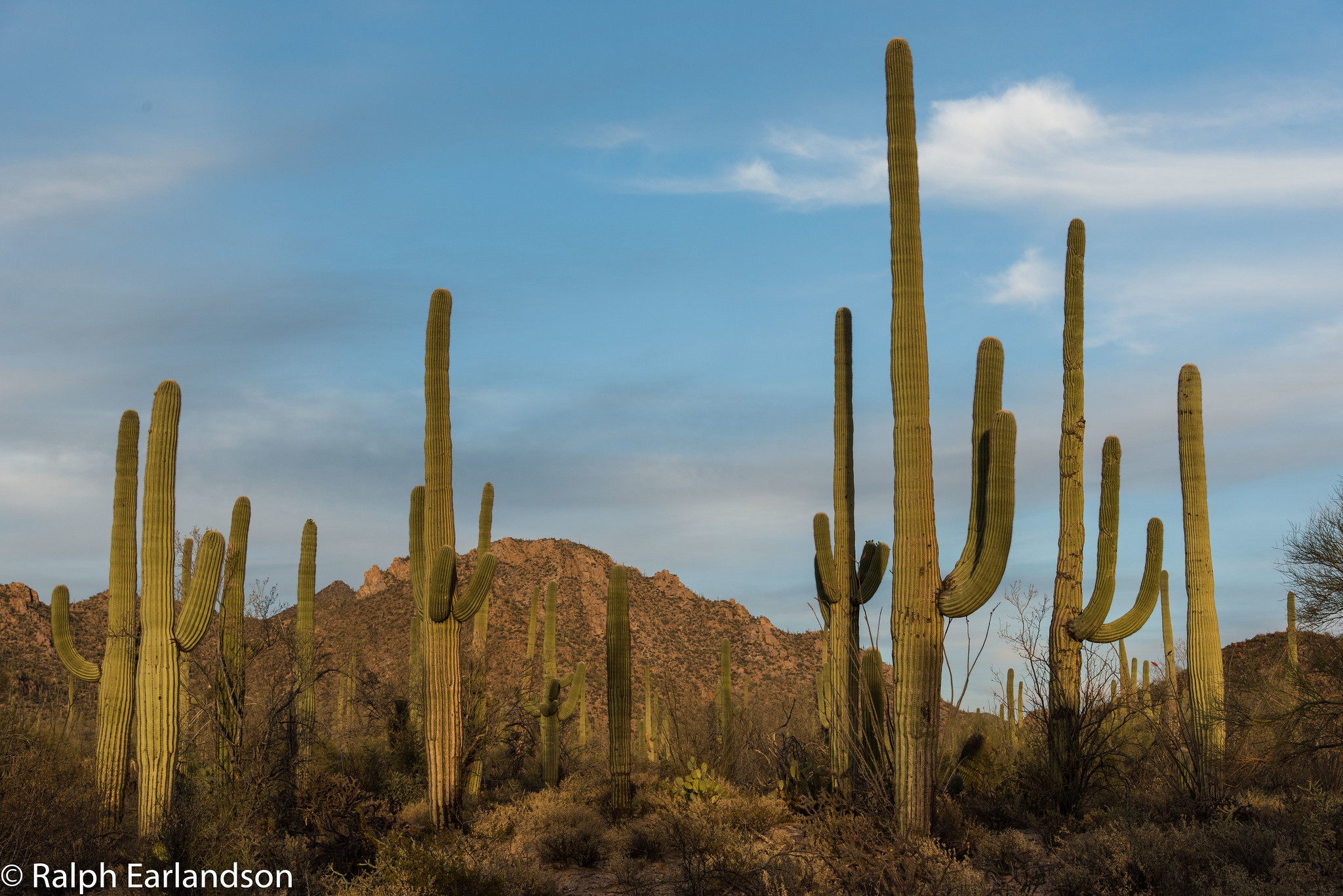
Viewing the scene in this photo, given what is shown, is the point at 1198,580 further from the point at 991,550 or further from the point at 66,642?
the point at 66,642

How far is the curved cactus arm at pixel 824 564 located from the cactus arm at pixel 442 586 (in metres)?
5.22

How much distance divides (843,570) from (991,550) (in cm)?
375

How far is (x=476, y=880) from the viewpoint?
9.35 metres

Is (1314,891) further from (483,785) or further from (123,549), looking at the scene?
(123,549)

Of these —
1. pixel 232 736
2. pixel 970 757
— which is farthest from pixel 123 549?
pixel 970 757

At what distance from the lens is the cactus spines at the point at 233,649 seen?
1659 centimetres

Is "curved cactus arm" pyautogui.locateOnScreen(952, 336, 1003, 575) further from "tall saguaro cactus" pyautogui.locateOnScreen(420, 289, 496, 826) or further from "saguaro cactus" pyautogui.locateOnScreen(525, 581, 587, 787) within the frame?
"saguaro cactus" pyautogui.locateOnScreen(525, 581, 587, 787)

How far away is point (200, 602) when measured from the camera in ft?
46.1

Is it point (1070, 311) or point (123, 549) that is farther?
point (123, 549)

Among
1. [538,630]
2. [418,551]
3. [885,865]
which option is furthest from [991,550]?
[538,630]

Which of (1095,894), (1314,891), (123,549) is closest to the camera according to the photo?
(1314,891)

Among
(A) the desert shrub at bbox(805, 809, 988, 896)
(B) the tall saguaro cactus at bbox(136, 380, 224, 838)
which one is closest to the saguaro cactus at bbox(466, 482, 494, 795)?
(B) the tall saguaro cactus at bbox(136, 380, 224, 838)

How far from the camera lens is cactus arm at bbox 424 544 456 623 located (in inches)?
536

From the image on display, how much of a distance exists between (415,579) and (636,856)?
5.57m
